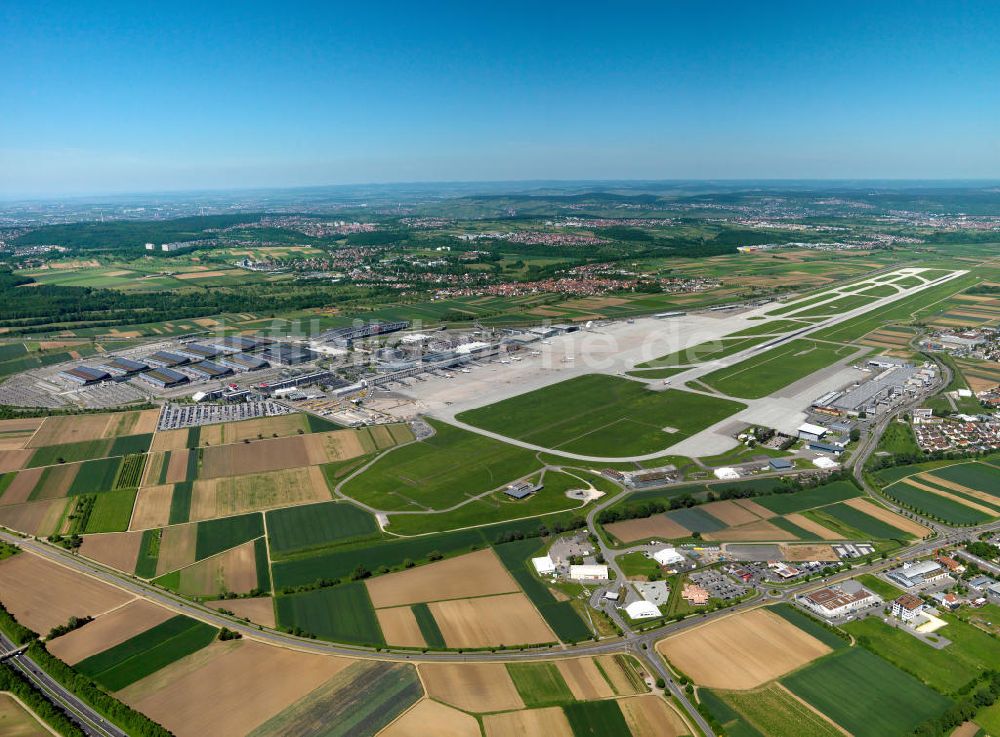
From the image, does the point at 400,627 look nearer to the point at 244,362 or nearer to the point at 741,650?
the point at 741,650

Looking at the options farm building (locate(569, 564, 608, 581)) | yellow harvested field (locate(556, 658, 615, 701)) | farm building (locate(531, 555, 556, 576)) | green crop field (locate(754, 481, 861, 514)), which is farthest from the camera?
green crop field (locate(754, 481, 861, 514))

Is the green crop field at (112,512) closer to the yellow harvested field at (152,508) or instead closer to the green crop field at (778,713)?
the yellow harvested field at (152,508)

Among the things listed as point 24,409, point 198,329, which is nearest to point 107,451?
point 24,409

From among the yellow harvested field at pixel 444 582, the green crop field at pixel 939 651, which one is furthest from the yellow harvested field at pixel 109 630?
the green crop field at pixel 939 651

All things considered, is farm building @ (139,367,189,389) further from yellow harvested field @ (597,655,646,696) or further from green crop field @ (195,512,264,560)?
yellow harvested field @ (597,655,646,696)

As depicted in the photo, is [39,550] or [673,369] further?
[673,369]

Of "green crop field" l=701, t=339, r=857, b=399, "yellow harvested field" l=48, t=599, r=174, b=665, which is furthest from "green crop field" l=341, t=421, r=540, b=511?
"green crop field" l=701, t=339, r=857, b=399

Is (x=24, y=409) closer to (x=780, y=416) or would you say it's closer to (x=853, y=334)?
(x=780, y=416)
